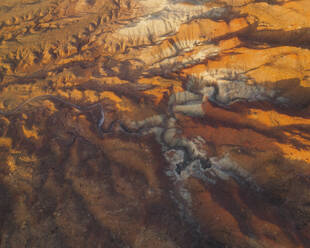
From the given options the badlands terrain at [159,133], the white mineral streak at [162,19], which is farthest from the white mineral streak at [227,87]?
the white mineral streak at [162,19]

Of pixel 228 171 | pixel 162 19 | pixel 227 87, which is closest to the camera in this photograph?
pixel 228 171

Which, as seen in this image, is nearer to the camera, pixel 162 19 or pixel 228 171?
pixel 228 171

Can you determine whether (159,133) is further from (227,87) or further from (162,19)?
(162,19)

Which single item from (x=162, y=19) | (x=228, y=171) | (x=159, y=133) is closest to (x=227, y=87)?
(x=159, y=133)

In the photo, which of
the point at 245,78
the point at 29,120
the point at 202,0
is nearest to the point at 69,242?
the point at 29,120

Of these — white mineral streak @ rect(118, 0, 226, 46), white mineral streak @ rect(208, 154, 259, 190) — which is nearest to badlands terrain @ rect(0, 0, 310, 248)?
white mineral streak @ rect(208, 154, 259, 190)

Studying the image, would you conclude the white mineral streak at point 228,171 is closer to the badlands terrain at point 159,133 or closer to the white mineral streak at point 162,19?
the badlands terrain at point 159,133

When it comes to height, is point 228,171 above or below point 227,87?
below

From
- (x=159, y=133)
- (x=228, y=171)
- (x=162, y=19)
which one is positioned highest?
(x=162, y=19)

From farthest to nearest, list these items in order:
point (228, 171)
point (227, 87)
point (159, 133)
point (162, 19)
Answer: point (162, 19) < point (227, 87) < point (159, 133) < point (228, 171)
